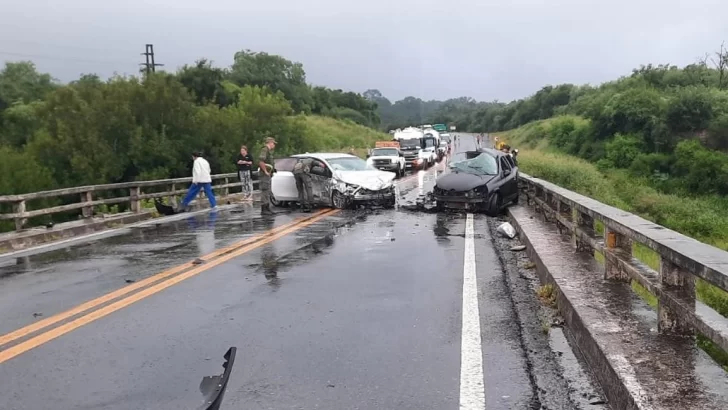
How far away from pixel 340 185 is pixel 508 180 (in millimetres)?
4329

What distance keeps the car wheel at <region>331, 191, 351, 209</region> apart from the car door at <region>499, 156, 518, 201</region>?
4.03 metres

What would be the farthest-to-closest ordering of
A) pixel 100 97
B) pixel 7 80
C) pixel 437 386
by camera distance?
1. pixel 7 80
2. pixel 100 97
3. pixel 437 386

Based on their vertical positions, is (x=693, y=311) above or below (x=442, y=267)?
above

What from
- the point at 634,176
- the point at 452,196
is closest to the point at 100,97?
the point at 452,196

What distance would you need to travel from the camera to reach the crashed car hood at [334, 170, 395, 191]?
55.6ft

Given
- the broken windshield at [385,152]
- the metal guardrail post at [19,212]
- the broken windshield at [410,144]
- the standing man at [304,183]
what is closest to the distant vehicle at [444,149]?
the broken windshield at [410,144]

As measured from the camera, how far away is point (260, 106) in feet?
Result: 141

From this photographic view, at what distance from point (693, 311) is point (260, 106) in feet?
133

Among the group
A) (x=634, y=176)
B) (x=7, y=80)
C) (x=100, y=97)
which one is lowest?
(x=634, y=176)

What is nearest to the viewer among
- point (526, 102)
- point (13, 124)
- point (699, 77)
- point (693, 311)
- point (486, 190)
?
point (693, 311)

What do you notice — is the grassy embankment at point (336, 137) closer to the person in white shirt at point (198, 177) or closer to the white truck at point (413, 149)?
the white truck at point (413, 149)

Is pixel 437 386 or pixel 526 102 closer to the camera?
pixel 437 386

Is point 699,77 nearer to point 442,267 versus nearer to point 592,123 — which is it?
point 592,123

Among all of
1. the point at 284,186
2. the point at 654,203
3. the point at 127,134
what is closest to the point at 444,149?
the point at 654,203
